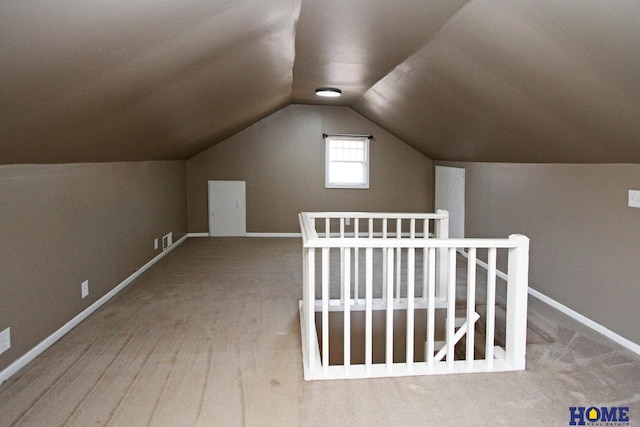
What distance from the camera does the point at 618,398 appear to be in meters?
2.37

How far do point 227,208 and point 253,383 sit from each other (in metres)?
Result: 5.12

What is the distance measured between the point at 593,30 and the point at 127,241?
4328 mm

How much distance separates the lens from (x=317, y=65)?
13.2 ft

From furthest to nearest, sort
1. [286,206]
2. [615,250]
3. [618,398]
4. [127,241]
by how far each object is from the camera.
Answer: [286,206] → [127,241] → [615,250] → [618,398]

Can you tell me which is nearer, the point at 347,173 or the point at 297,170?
the point at 297,170

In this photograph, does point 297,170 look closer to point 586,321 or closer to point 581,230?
point 581,230

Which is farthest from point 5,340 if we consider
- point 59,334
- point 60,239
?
point 60,239

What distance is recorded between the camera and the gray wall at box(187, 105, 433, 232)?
7305 mm

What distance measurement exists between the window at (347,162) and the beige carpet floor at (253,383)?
4055 millimetres

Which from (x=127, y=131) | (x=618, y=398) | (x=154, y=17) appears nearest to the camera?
(x=154, y=17)

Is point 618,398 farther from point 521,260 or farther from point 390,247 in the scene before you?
point 390,247

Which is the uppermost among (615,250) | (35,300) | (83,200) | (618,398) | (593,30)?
(593,30)

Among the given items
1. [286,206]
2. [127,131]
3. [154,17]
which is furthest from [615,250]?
[286,206]

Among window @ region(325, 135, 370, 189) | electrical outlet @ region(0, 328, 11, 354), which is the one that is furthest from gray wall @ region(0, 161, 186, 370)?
window @ region(325, 135, 370, 189)
